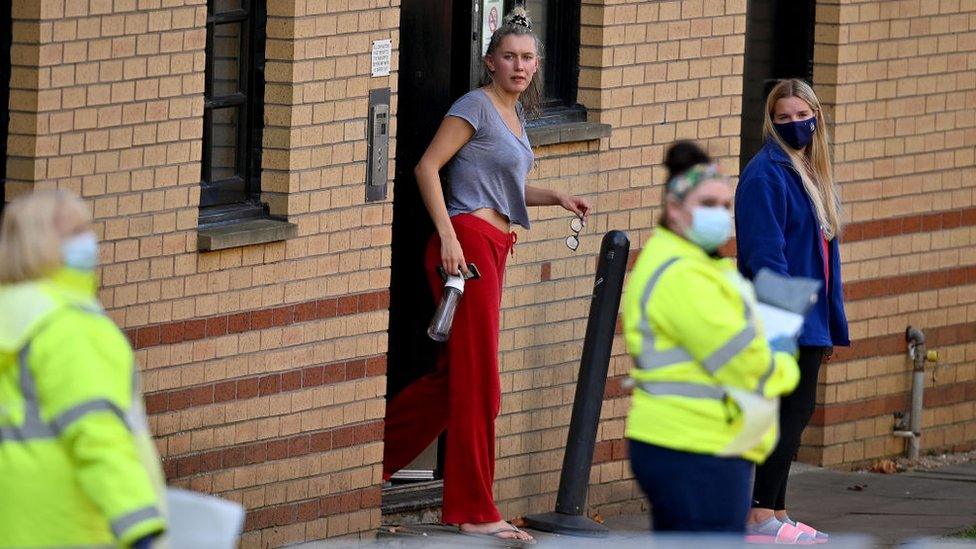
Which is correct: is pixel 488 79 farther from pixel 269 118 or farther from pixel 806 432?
pixel 806 432

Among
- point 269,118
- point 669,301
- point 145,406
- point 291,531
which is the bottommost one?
point 291,531

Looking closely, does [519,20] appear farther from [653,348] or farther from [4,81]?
[653,348]

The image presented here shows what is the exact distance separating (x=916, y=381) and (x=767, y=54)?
6.03 ft

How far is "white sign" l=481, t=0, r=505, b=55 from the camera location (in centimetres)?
916

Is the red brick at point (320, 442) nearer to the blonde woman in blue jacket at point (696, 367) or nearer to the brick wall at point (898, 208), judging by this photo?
the blonde woman in blue jacket at point (696, 367)

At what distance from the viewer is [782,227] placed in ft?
27.5

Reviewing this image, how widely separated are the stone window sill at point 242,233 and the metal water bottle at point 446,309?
23.9 inches

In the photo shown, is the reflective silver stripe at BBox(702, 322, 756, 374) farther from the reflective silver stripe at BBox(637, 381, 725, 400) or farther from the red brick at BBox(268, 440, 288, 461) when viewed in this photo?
the red brick at BBox(268, 440, 288, 461)

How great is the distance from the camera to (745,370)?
591cm

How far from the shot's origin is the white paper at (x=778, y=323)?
20.2 ft

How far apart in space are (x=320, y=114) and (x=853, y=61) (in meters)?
3.45

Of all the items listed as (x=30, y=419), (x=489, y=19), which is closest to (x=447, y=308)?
(x=489, y=19)

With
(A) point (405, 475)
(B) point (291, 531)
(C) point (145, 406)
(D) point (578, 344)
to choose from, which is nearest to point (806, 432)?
(D) point (578, 344)

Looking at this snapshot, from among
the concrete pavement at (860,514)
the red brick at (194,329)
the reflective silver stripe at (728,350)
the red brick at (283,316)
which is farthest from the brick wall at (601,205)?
the reflective silver stripe at (728,350)
